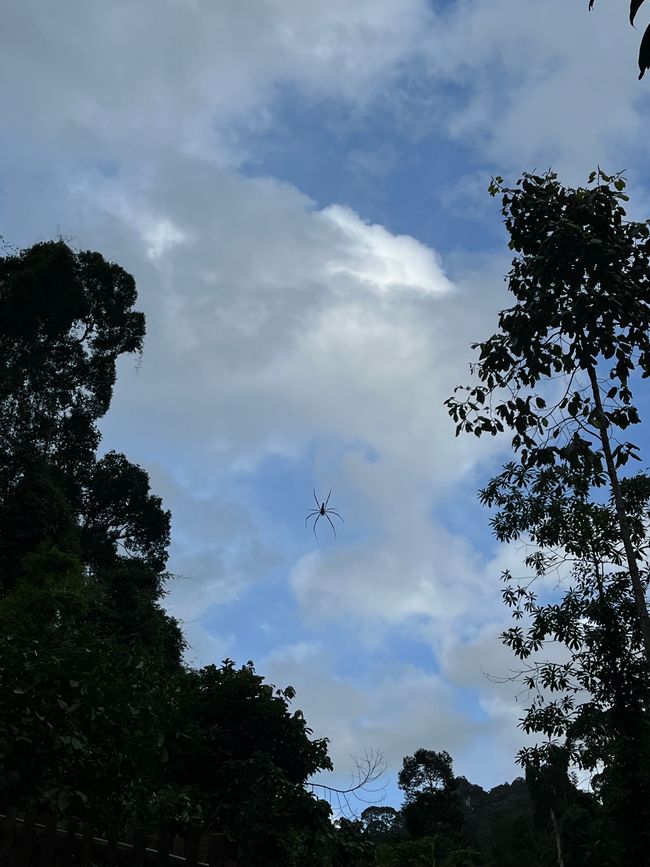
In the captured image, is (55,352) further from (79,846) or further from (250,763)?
(79,846)

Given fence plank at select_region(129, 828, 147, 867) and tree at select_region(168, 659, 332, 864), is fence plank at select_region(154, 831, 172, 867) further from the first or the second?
tree at select_region(168, 659, 332, 864)

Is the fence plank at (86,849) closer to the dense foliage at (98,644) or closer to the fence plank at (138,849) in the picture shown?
the fence plank at (138,849)

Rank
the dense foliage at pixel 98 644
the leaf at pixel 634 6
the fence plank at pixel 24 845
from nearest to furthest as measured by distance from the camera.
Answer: the leaf at pixel 634 6, the fence plank at pixel 24 845, the dense foliage at pixel 98 644

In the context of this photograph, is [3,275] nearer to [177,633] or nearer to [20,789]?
[177,633]

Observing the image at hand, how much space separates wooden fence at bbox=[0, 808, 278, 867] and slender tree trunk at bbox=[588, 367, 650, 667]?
284 inches

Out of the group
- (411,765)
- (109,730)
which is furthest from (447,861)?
(109,730)

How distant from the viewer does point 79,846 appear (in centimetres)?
481

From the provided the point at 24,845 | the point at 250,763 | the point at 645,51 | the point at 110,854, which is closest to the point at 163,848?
the point at 110,854

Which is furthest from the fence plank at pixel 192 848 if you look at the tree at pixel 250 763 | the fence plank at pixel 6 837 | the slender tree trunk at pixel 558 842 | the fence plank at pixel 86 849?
A: the slender tree trunk at pixel 558 842

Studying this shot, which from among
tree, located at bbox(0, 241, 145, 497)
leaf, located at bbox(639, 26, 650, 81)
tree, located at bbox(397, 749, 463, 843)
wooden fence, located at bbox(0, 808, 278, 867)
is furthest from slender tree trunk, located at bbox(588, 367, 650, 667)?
tree, located at bbox(397, 749, 463, 843)

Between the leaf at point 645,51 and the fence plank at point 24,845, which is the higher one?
the leaf at point 645,51

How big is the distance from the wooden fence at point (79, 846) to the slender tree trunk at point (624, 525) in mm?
7221

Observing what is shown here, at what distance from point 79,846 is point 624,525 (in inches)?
311

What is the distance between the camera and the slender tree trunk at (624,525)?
10.1 m
